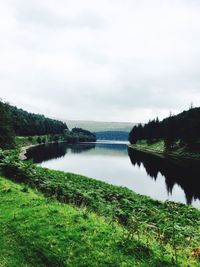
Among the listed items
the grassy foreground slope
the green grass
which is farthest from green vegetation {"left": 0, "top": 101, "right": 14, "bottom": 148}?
the green grass

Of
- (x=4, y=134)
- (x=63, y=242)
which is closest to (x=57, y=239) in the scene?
(x=63, y=242)

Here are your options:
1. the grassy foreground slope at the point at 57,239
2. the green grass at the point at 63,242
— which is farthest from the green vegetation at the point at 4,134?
the green grass at the point at 63,242

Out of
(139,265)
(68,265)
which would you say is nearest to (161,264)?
(139,265)

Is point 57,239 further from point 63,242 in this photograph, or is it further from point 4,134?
point 4,134

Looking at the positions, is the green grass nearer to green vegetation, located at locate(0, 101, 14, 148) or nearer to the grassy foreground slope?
the grassy foreground slope

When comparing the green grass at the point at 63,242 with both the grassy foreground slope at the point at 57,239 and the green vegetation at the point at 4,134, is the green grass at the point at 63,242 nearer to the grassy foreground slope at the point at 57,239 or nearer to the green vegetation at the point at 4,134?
the grassy foreground slope at the point at 57,239

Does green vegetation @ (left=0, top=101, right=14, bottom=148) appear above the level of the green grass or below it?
above

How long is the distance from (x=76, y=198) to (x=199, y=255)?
1206 cm

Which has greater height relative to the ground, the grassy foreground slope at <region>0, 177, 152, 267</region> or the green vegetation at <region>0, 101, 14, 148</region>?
the green vegetation at <region>0, 101, 14, 148</region>

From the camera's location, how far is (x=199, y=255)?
40.6ft

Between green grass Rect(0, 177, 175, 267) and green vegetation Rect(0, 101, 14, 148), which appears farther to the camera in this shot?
green vegetation Rect(0, 101, 14, 148)

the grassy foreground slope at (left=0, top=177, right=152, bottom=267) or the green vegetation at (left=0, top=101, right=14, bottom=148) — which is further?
the green vegetation at (left=0, top=101, right=14, bottom=148)

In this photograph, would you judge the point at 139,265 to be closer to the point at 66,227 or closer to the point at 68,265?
the point at 68,265

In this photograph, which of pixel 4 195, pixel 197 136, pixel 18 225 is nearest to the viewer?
pixel 18 225
